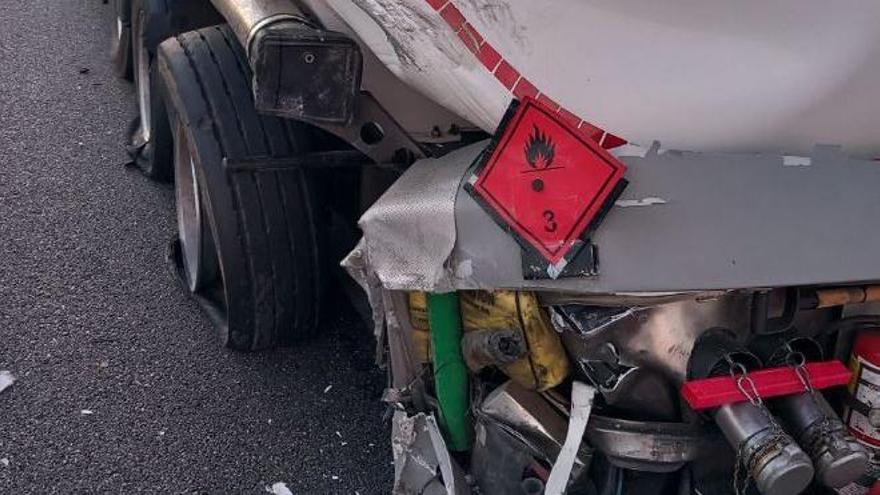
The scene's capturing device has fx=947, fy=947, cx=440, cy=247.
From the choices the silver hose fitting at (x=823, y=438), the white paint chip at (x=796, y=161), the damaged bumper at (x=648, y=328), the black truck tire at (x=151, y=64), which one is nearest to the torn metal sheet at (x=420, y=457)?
the damaged bumper at (x=648, y=328)

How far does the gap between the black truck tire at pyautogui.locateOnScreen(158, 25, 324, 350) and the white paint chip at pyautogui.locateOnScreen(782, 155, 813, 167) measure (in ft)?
4.59

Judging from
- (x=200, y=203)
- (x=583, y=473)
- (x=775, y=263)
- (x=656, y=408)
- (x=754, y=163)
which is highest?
(x=754, y=163)

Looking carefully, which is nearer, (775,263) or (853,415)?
(775,263)

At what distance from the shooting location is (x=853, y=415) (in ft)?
6.78

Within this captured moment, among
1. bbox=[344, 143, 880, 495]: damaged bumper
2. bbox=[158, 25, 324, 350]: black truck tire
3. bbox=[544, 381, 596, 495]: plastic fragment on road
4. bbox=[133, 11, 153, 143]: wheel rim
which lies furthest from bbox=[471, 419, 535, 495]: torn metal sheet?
bbox=[133, 11, 153, 143]: wheel rim

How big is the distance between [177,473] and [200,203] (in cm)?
86

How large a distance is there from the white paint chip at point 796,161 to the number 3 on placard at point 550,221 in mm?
462

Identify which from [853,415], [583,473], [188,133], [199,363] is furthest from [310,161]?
[853,415]

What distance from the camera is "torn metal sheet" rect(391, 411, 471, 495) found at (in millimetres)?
2270

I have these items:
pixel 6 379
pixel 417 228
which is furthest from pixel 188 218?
pixel 417 228

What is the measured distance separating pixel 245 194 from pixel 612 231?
49.0 inches

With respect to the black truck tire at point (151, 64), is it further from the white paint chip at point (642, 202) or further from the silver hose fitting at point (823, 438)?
the silver hose fitting at point (823, 438)

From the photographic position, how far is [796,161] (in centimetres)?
187

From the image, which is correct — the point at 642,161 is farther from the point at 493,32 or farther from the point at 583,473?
the point at 583,473
